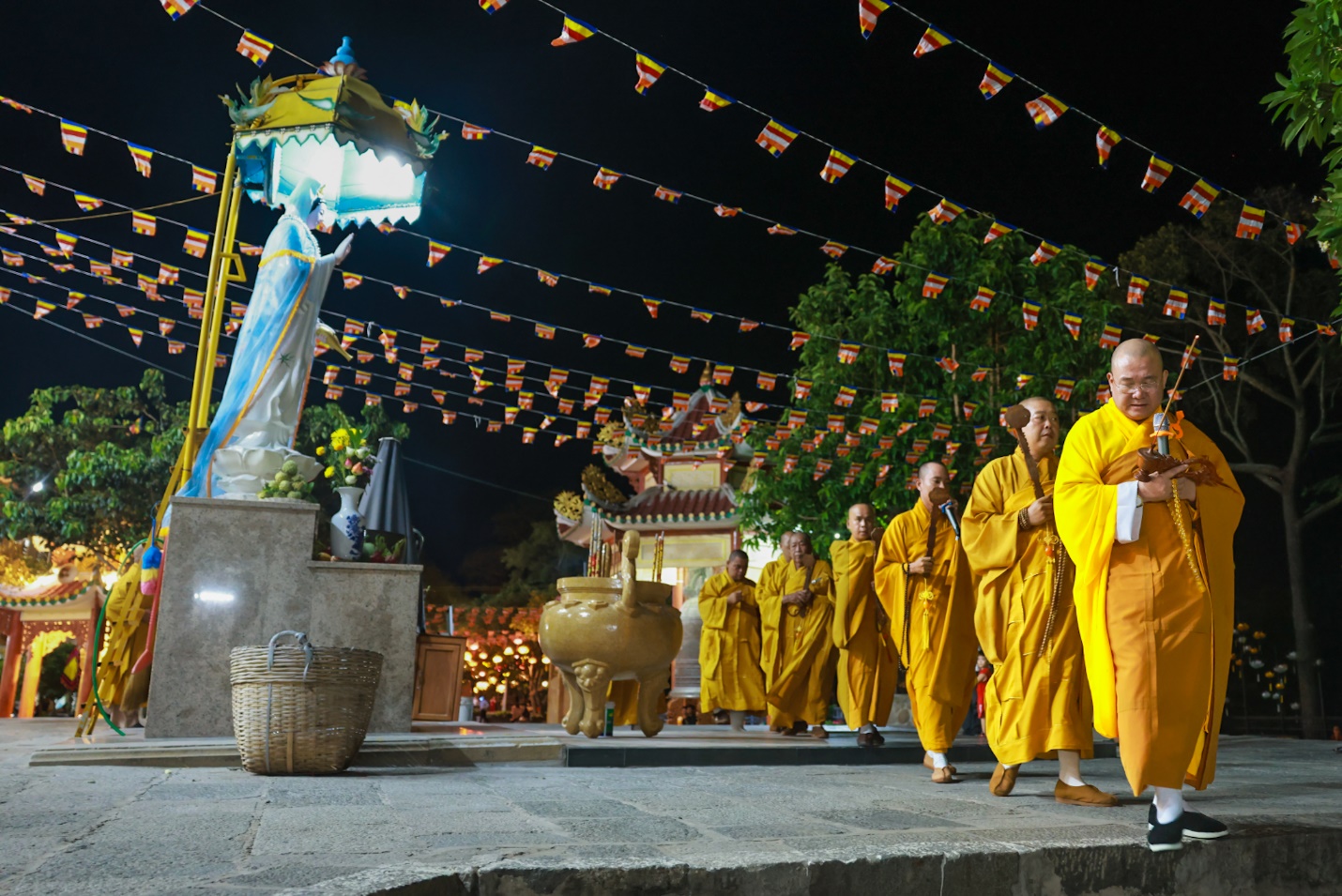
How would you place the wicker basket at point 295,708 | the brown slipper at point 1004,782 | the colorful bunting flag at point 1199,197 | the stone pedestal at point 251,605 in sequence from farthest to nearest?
the colorful bunting flag at point 1199,197
the stone pedestal at point 251,605
the wicker basket at point 295,708
the brown slipper at point 1004,782

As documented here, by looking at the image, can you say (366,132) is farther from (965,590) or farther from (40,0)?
(40,0)

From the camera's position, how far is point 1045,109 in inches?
316

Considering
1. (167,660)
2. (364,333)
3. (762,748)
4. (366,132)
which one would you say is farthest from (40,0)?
(762,748)

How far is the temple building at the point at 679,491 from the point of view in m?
23.3

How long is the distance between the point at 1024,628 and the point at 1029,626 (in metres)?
0.02

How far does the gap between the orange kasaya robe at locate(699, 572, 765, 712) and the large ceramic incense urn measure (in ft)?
7.46

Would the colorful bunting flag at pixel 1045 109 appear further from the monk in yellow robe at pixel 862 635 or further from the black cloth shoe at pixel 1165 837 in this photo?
the black cloth shoe at pixel 1165 837

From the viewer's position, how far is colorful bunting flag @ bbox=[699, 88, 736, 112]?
8352 millimetres

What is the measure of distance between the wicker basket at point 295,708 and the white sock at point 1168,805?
Result: 324 centimetres

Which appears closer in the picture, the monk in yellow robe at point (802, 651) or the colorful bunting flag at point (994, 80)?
the colorful bunting flag at point (994, 80)

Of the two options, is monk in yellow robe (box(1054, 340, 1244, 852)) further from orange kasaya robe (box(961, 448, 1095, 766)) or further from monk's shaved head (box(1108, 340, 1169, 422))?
orange kasaya robe (box(961, 448, 1095, 766))

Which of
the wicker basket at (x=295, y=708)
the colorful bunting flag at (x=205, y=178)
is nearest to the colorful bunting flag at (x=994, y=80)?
the wicker basket at (x=295, y=708)

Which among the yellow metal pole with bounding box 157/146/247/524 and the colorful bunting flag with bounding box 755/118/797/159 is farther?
the colorful bunting flag with bounding box 755/118/797/159

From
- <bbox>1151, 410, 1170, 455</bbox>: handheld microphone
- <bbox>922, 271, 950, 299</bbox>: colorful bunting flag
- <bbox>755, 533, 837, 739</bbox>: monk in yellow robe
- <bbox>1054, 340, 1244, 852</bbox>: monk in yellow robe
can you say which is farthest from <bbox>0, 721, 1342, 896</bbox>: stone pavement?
<bbox>922, 271, 950, 299</bbox>: colorful bunting flag
